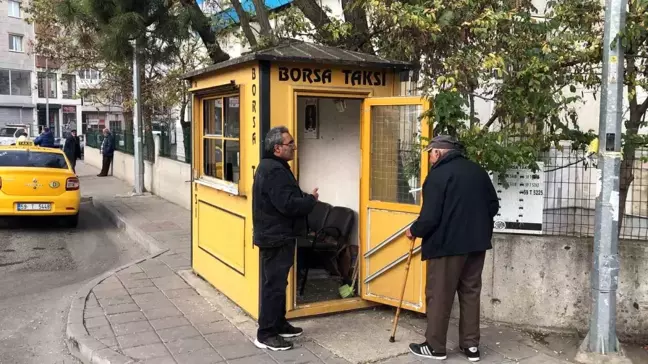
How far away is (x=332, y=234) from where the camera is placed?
6.42 meters

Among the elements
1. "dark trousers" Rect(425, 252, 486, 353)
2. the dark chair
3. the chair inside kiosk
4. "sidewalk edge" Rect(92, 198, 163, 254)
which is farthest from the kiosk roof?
"sidewalk edge" Rect(92, 198, 163, 254)

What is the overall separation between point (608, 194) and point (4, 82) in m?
48.9

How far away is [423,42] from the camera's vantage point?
20.0 ft

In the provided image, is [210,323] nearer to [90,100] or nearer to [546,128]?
[546,128]

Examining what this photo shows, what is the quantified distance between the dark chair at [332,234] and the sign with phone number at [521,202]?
170cm

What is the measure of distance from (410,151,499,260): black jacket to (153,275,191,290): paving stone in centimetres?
338

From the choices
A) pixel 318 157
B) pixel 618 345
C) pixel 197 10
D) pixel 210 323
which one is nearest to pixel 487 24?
pixel 318 157

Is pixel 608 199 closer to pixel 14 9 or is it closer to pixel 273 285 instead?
pixel 273 285

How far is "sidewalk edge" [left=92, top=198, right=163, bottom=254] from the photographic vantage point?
9294 mm

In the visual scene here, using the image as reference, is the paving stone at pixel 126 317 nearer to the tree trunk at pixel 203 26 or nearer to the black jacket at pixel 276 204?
the black jacket at pixel 276 204

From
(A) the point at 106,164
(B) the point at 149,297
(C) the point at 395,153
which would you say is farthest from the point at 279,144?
(A) the point at 106,164

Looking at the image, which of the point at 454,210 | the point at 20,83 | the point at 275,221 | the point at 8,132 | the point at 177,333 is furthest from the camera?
the point at 20,83

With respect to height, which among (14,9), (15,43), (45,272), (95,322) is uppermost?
(14,9)

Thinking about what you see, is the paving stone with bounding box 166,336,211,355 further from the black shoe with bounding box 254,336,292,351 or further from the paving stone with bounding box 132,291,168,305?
the paving stone with bounding box 132,291,168,305
